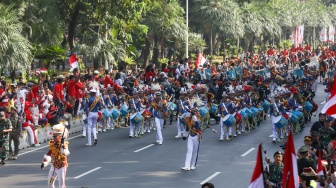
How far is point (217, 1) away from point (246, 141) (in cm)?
3681

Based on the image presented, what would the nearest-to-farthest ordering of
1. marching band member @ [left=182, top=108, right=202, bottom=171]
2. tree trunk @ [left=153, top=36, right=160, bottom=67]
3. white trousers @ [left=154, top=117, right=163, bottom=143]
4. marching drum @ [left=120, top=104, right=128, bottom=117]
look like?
marching band member @ [left=182, top=108, right=202, bottom=171] < white trousers @ [left=154, top=117, right=163, bottom=143] < marching drum @ [left=120, top=104, right=128, bottom=117] < tree trunk @ [left=153, top=36, right=160, bottom=67]

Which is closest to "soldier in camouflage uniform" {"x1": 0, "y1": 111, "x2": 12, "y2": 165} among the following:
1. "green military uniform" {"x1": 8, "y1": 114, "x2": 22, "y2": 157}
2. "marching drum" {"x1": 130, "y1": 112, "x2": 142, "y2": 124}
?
"green military uniform" {"x1": 8, "y1": 114, "x2": 22, "y2": 157}

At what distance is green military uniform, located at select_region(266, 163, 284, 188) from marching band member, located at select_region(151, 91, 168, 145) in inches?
456

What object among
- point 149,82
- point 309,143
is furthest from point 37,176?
point 149,82

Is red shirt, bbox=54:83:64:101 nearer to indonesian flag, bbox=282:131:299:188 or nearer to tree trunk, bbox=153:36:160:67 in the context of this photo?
indonesian flag, bbox=282:131:299:188

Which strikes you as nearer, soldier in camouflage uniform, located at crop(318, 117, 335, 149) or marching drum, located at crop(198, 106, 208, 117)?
soldier in camouflage uniform, located at crop(318, 117, 335, 149)

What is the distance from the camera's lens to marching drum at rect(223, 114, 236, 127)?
1121 inches

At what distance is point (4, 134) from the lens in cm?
2348

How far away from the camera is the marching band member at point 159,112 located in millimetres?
27828

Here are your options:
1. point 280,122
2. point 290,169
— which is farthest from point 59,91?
point 290,169

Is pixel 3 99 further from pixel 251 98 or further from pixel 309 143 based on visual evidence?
pixel 309 143

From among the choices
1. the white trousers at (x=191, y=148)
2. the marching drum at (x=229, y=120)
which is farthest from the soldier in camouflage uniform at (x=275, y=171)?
the marching drum at (x=229, y=120)

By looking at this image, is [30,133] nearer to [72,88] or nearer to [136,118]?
[136,118]

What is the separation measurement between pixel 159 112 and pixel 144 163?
4.23 meters
